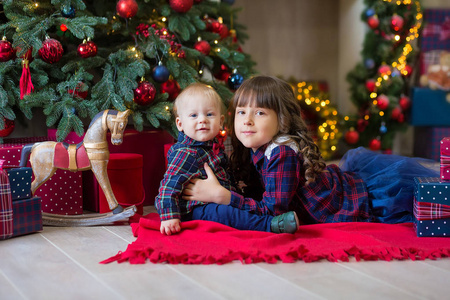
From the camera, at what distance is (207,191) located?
7.19 ft

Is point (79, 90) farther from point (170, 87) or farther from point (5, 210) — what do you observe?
point (5, 210)

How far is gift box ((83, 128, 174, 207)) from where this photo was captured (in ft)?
8.96

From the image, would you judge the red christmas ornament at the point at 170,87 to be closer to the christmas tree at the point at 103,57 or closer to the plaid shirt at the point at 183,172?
the christmas tree at the point at 103,57

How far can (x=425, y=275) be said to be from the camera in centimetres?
172

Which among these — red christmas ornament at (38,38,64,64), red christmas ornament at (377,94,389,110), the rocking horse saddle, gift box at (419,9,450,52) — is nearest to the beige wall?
gift box at (419,9,450,52)

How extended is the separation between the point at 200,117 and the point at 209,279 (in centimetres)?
75

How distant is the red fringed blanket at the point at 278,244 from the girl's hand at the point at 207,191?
0.10 meters

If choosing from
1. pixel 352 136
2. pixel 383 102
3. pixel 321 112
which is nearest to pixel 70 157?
pixel 321 112

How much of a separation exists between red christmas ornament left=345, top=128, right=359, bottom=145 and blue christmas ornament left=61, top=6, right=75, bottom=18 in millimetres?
2601

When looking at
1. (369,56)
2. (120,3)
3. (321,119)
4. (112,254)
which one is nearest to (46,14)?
(120,3)

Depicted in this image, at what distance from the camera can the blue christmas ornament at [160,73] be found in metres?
2.69

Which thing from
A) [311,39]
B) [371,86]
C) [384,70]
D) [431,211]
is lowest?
[431,211]

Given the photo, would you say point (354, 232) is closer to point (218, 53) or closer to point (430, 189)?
point (430, 189)

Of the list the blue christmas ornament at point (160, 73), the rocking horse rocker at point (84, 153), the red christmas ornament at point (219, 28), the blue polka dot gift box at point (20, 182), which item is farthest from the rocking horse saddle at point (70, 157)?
the red christmas ornament at point (219, 28)
